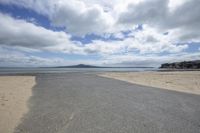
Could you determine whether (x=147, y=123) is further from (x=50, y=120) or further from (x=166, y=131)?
(x=50, y=120)

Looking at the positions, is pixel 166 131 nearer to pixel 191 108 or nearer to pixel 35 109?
pixel 191 108

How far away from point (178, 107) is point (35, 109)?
24.4ft

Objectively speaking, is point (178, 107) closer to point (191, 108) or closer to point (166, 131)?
point (191, 108)

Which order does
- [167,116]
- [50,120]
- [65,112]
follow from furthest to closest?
[65,112] < [167,116] < [50,120]

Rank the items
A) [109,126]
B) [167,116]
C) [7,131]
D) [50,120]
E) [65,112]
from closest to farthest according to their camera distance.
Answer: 1. [7,131]
2. [109,126]
3. [50,120]
4. [167,116]
5. [65,112]

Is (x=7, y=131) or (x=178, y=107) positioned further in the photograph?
(x=178, y=107)

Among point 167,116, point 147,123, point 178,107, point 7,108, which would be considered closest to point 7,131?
point 7,108

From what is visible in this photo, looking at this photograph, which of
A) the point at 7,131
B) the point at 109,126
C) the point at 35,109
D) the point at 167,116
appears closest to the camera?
the point at 7,131

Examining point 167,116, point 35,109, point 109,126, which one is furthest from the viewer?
point 35,109

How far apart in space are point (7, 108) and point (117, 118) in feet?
18.6

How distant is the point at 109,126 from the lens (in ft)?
19.5

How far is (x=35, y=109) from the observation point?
324 inches

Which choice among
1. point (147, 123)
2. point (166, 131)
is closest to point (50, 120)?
point (147, 123)

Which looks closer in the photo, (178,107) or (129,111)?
(129,111)
